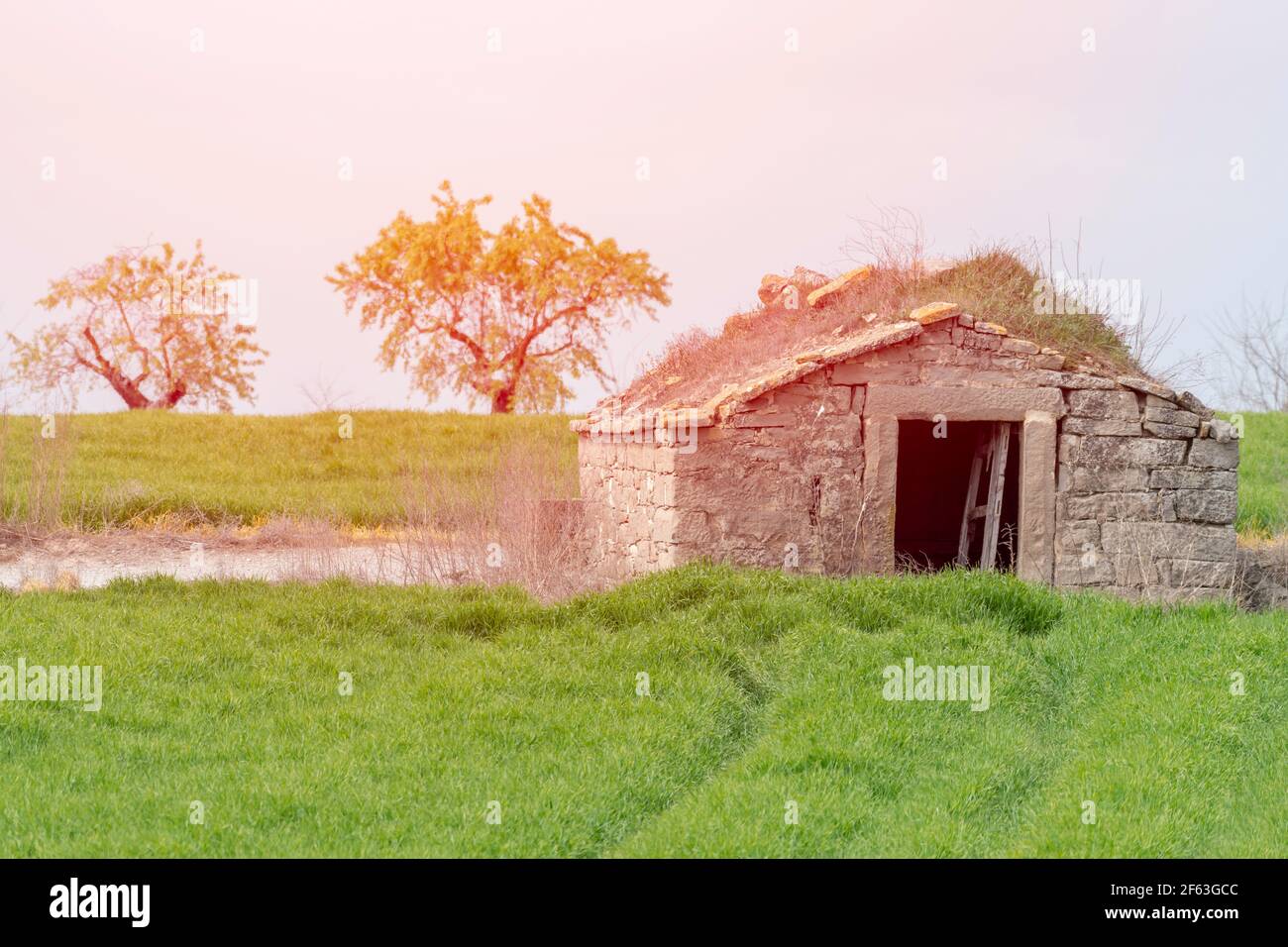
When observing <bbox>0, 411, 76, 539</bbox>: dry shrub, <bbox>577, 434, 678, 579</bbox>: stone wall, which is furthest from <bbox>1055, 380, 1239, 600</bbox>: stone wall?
<bbox>0, 411, 76, 539</bbox>: dry shrub

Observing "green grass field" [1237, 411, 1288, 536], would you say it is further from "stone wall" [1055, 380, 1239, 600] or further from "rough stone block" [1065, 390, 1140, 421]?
"rough stone block" [1065, 390, 1140, 421]

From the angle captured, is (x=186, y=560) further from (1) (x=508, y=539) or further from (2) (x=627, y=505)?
(2) (x=627, y=505)

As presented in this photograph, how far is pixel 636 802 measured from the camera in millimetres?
6566

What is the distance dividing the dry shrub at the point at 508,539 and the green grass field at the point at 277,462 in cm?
129

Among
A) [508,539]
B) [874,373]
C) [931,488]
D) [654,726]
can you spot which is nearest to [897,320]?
[874,373]

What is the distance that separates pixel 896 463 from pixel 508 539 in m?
4.57

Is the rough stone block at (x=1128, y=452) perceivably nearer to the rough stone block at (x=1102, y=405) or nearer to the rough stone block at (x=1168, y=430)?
the rough stone block at (x=1168, y=430)

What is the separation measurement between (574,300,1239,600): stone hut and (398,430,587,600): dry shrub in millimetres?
1031

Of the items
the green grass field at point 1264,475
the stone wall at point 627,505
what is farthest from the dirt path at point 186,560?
the green grass field at point 1264,475

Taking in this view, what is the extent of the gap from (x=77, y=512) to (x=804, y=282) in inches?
466

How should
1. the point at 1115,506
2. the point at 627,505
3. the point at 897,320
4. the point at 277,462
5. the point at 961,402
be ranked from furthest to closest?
1. the point at 277,462
2. the point at 627,505
3. the point at 897,320
4. the point at 1115,506
5. the point at 961,402

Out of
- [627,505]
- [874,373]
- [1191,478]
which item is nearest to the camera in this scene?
[874,373]

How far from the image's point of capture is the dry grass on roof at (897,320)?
1259 cm

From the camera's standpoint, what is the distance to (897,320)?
12.4 m
